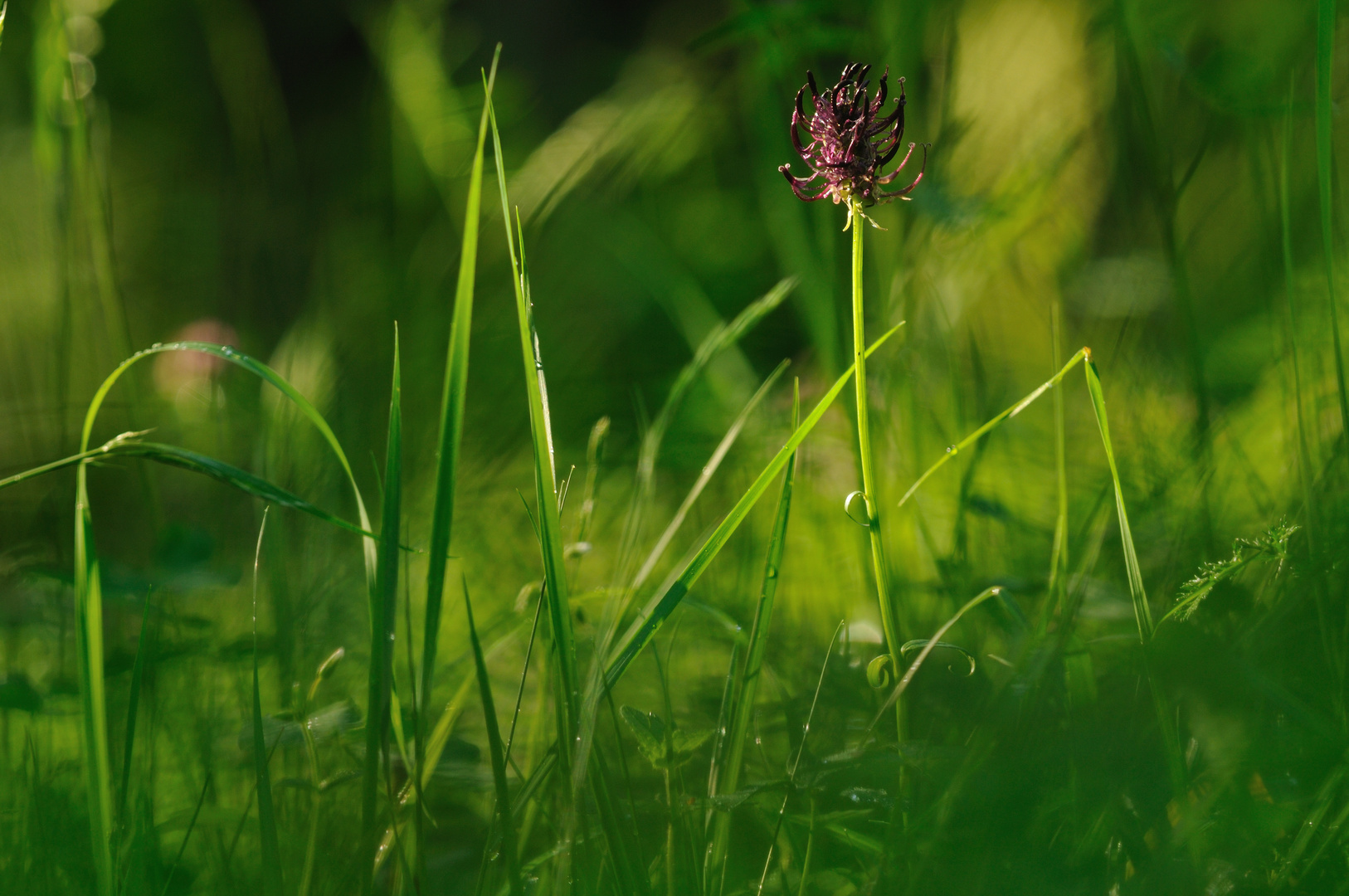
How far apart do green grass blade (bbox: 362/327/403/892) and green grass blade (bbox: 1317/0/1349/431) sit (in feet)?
1.45

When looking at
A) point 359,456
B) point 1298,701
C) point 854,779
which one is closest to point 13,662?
point 359,456

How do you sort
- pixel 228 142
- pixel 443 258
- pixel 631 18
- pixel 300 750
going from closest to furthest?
pixel 300 750
pixel 443 258
pixel 228 142
pixel 631 18

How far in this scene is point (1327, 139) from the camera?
1.55ft

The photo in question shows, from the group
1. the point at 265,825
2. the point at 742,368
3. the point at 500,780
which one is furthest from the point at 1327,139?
the point at 742,368

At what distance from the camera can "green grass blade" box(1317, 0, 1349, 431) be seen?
1.49ft

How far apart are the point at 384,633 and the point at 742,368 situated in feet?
3.36

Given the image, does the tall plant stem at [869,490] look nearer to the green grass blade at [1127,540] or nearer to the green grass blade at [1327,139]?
the green grass blade at [1127,540]

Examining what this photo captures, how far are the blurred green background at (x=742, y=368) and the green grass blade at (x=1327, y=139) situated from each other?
2.2 inches

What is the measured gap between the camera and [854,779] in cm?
50

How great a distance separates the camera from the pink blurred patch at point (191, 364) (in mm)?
1471

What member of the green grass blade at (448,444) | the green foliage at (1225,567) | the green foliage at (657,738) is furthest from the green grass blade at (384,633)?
the green foliage at (1225,567)

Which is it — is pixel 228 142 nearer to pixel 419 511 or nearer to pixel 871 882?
pixel 419 511

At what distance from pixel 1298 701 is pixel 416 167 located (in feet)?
6.06

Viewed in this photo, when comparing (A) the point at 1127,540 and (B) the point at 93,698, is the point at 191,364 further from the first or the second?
(A) the point at 1127,540
